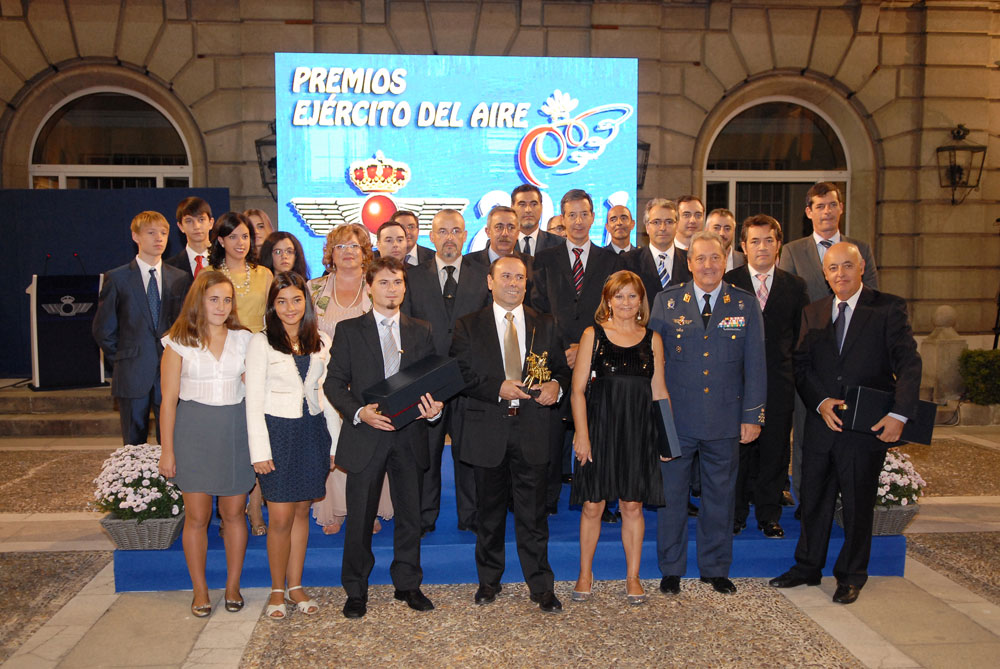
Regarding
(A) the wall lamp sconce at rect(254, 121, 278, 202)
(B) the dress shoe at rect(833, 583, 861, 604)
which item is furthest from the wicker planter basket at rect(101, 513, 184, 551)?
(A) the wall lamp sconce at rect(254, 121, 278, 202)

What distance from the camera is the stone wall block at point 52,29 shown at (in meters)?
10.9

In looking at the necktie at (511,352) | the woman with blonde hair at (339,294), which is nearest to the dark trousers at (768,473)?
the necktie at (511,352)

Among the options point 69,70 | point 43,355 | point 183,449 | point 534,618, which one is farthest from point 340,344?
point 69,70

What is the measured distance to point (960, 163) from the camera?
1169cm

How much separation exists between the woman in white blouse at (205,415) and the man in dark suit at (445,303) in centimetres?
124

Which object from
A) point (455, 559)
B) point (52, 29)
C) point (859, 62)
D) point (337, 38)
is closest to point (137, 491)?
point (455, 559)

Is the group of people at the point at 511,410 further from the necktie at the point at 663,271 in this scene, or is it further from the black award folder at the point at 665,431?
the necktie at the point at 663,271

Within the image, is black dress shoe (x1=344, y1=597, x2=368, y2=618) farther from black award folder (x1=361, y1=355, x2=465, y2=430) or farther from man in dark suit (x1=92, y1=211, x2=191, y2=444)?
man in dark suit (x1=92, y1=211, x2=191, y2=444)

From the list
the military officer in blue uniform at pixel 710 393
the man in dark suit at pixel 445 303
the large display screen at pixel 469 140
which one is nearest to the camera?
the military officer in blue uniform at pixel 710 393

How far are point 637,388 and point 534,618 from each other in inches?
54.4

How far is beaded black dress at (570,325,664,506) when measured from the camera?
14.2 ft

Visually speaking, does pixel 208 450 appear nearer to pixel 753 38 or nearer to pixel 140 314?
pixel 140 314

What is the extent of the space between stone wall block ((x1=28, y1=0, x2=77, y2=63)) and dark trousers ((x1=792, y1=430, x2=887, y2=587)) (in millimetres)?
11192

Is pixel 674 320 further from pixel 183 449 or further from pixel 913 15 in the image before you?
pixel 913 15
